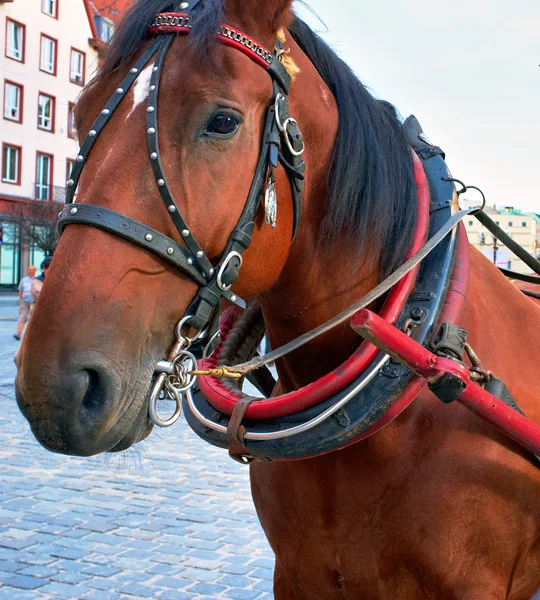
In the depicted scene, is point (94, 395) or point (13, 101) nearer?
point (94, 395)

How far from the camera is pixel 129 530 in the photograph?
15.2ft

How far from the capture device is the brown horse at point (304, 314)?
1499 millimetres

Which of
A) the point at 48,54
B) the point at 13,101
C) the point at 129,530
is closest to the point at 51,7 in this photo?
the point at 48,54

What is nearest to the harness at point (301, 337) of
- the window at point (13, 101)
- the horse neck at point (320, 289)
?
the horse neck at point (320, 289)

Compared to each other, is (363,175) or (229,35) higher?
(229,35)

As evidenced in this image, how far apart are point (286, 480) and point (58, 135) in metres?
36.8

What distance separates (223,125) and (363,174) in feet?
1.64

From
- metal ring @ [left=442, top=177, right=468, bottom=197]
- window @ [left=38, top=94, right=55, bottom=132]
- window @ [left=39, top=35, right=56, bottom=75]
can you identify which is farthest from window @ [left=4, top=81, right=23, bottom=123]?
metal ring @ [left=442, top=177, right=468, bottom=197]

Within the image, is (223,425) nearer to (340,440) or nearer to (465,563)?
(340,440)

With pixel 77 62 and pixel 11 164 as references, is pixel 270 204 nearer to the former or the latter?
pixel 11 164

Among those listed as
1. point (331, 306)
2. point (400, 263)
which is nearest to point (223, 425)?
point (331, 306)

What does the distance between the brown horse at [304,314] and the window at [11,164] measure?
110ft

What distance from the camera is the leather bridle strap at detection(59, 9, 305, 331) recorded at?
1.56 meters

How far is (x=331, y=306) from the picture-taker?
2.05 metres
